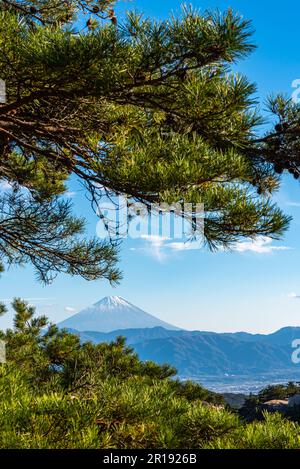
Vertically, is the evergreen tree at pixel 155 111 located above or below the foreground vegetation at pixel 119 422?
above

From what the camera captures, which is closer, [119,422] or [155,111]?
[119,422]

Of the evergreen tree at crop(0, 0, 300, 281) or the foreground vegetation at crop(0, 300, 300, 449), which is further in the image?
the evergreen tree at crop(0, 0, 300, 281)

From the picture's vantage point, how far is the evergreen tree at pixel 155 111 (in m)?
3.44

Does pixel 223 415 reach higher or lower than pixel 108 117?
lower

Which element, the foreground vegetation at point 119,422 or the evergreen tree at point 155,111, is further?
the evergreen tree at point 155,111

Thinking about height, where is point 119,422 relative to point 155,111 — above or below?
below

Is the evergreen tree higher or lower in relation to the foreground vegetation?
higher

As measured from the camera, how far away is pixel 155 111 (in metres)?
4.61

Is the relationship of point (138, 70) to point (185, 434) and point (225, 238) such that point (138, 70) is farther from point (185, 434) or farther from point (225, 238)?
point (185, 434)

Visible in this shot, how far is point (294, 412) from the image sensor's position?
11.9 metres

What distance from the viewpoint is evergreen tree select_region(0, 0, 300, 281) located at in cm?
344

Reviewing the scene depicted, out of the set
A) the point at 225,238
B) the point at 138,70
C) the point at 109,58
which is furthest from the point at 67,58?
the point at 225,238

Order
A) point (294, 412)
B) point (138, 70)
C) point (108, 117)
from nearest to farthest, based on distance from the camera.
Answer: point (138, 70) → point (108, 117) → point (294, 412)

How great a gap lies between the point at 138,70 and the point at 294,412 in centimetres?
1066
